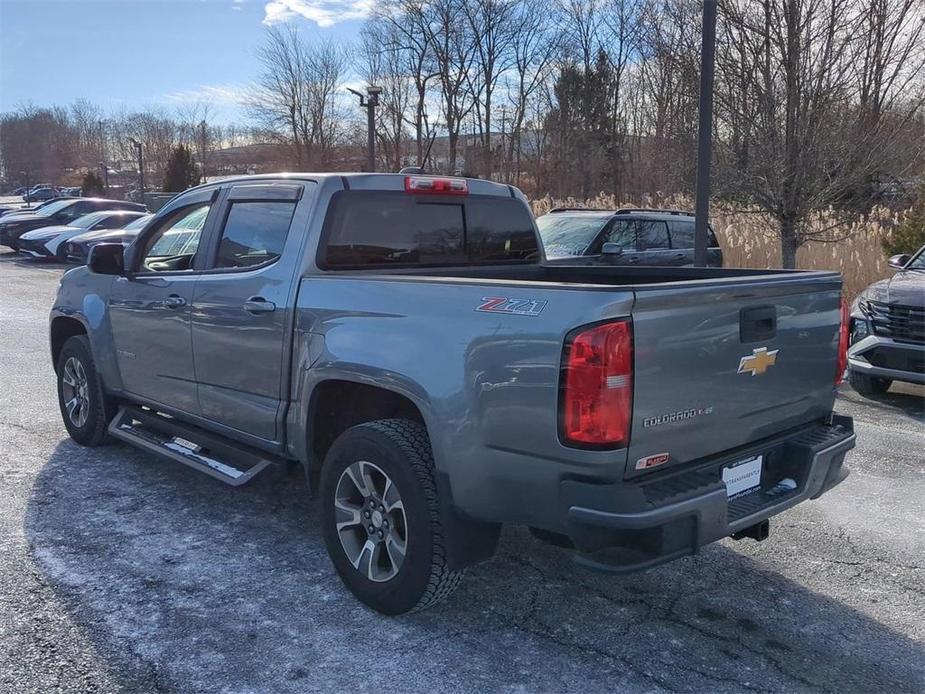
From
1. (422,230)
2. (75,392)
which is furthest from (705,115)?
(75,392)

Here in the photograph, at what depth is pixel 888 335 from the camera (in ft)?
23.9

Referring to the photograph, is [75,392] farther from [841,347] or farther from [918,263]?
[918,263]

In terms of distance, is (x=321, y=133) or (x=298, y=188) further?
(x=321, y=133)

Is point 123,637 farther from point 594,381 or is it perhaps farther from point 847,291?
point 847,291

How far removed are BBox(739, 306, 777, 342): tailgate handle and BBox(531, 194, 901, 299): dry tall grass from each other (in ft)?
28.9

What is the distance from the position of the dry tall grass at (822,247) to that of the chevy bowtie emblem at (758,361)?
8.82 m

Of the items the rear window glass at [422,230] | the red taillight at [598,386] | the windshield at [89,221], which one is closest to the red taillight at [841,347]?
the red taillight at [598,386]

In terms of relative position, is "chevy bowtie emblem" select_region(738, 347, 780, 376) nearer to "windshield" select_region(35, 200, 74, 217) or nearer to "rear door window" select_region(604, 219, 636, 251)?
"rear door window" select_region(604, 219, 636, 251)

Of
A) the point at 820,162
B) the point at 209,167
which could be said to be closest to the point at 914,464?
the point at 820,162

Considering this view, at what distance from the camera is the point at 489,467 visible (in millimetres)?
3023

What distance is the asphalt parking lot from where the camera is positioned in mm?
3021

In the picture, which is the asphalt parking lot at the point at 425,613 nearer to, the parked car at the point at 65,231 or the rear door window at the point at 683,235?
the rear door window at the point at 683,235

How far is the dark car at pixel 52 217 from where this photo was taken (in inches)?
939

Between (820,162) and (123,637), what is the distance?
9758 mm
